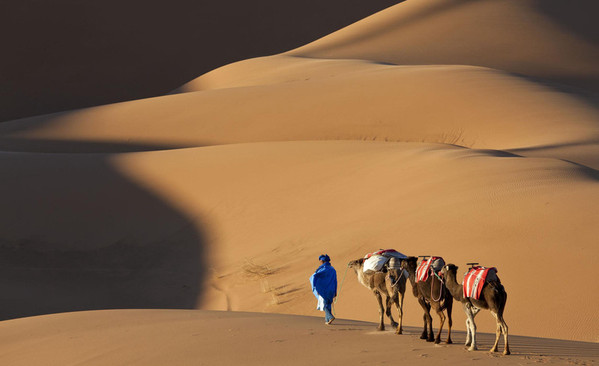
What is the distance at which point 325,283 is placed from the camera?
10.5m

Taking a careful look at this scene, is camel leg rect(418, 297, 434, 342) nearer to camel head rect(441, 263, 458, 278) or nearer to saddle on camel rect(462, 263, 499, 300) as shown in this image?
camel head rect(441, 263, 458, 278)

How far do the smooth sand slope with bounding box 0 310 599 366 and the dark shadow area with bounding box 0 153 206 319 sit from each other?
6045mm

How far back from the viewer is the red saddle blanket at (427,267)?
8883mm

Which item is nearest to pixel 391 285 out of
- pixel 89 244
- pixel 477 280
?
pixel 477 280

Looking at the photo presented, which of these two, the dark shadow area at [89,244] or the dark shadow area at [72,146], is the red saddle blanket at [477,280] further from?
the dark shadow area at [72,146]

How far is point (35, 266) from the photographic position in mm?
19469

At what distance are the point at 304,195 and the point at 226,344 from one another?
36.0 ft

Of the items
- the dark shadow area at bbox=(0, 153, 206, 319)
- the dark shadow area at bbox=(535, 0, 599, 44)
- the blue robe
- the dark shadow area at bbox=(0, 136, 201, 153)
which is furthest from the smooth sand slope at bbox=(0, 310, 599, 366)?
the dark shadow area at bbox=(535, 0, 599, 44)

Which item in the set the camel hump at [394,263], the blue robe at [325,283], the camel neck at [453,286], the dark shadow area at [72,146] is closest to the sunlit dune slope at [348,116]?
the dark shadow area at [72,146]

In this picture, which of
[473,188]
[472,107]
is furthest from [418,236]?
[472,107]

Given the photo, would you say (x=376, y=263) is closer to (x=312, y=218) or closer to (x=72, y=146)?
(x=312, y=218)

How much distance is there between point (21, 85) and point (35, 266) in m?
49.3

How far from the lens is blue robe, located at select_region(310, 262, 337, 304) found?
1051 centimetres

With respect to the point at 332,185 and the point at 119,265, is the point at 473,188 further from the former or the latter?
the point at 119,265
